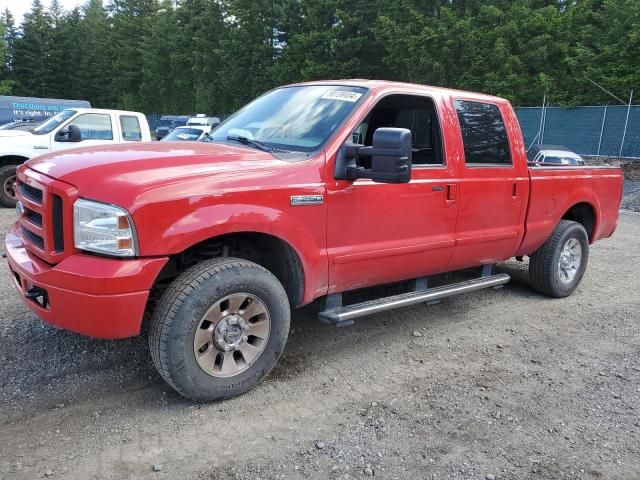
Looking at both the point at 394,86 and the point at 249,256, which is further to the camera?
the point at 394,86

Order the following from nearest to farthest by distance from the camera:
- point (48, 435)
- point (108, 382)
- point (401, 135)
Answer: point (48, 435)
point (401, 135)
point (108, 382)

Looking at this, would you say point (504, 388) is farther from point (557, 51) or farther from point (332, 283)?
point (557, 51)

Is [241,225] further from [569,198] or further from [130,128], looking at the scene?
[130,128]

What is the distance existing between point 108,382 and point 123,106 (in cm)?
6704

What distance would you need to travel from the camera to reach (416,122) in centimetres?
453

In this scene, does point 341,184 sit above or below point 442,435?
above

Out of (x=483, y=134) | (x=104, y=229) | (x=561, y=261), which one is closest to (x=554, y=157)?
(x=561, y=261)

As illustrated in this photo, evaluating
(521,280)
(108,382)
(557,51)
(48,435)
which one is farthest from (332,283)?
(557,51)

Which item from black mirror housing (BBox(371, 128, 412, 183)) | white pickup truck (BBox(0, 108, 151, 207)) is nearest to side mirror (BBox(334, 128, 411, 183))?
black mirror housing (BBox(371, 128, 412, 183))

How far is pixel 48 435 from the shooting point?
2.88 m

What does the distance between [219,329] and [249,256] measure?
674 millimetres

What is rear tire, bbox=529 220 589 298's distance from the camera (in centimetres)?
556

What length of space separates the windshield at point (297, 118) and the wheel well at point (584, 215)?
3.34 m

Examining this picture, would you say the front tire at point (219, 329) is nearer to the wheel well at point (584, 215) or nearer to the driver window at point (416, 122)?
the driver window at point (416, 122)
